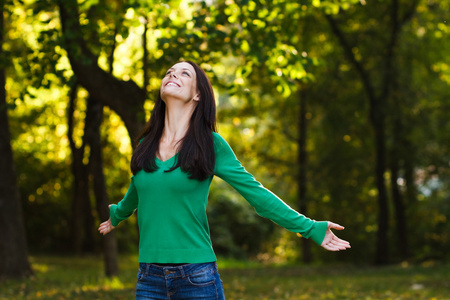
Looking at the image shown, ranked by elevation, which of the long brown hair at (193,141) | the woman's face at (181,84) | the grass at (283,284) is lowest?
the grass at (283,284)

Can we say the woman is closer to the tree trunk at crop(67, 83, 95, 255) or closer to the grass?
the grass

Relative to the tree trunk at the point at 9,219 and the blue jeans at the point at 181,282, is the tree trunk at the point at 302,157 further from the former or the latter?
the blue jeans at the point at 181,282

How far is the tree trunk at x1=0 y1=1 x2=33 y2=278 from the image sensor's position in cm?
1155

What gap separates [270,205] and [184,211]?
1.48ft

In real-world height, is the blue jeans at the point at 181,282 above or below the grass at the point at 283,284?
above

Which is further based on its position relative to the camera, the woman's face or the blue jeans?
the woman's face

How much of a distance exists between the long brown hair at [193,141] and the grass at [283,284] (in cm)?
591

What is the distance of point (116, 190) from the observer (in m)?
21.3

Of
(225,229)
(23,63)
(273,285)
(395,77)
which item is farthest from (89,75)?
(225,229)

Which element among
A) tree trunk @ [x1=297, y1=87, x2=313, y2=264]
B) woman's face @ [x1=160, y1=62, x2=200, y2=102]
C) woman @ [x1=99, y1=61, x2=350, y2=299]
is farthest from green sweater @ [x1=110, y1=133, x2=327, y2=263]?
tree trunk @ [x1=297, y1=87, x2=313, y2=264]

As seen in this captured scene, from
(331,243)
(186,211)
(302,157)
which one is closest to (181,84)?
(186,211)

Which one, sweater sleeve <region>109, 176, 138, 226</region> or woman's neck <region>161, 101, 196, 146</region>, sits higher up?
woman's neck <region>161, 101, 196, 146</region>

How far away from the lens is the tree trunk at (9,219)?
11.5 metres

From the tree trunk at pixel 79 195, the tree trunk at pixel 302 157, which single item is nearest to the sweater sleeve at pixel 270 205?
the tree trunk at pixel 79 195
